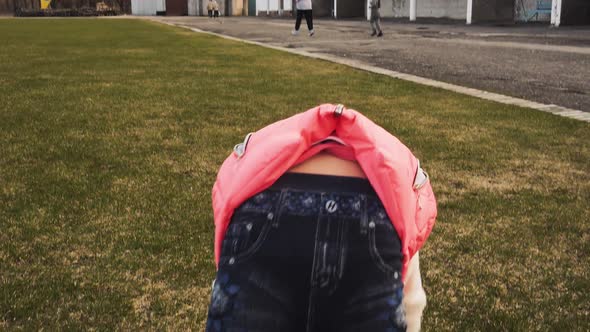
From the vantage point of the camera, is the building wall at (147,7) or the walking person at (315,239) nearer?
the walking person at (315,239)

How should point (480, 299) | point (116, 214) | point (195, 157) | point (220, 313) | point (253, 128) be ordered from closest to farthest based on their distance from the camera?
point (220, 313)
point (480, 299)
point (116, 214)
point (195, 157)
point (253, 128)

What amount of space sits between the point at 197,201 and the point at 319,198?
2.31 m

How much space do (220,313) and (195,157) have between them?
324 cm

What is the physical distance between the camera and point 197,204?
3.62 meters

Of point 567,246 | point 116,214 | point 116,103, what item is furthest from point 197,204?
point 116,103

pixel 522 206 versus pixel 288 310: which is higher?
pixel 288 310

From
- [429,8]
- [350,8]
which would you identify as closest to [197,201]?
[429,8]

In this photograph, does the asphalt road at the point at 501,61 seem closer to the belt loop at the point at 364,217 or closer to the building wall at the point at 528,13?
the belt loop at the point at 364,217

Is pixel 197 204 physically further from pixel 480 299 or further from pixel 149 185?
pixel 480 299

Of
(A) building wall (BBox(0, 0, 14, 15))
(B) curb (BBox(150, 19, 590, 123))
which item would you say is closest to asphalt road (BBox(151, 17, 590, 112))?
(B) curb (BBox(150, 19, 590, 123))

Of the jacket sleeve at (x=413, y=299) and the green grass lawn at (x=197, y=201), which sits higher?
the jacket sleeve at (x=413, y=299)

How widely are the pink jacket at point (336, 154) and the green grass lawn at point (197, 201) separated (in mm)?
1005

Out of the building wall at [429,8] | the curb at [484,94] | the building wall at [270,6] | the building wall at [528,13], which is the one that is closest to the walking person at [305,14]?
the curb at [484,94]

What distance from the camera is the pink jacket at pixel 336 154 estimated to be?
56.8 inches
